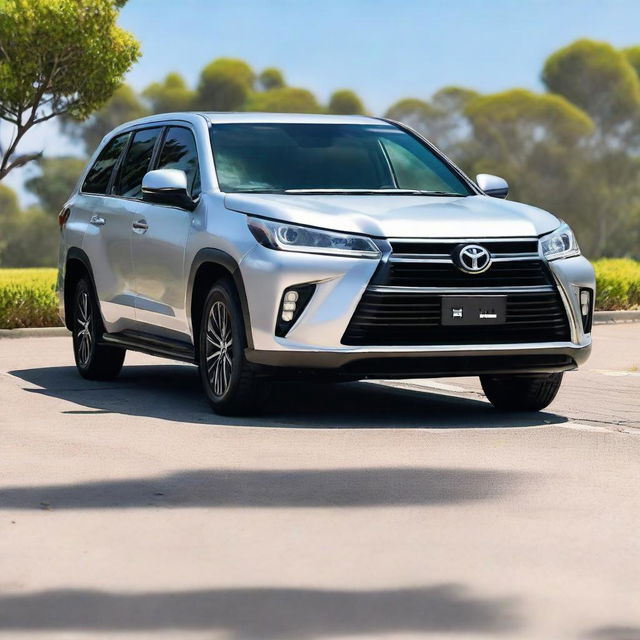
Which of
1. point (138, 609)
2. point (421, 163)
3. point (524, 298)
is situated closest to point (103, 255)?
point (421, 163)

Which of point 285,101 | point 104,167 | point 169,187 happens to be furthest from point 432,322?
point 285,101

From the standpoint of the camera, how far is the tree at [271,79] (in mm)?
118062

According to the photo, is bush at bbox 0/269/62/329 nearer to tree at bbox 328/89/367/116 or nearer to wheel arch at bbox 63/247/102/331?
wheel arch at bbox 63/247/102/331

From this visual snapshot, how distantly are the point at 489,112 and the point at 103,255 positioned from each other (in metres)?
85.7

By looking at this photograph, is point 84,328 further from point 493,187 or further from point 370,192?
point 493,187

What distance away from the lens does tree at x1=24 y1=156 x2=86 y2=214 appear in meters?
94.7

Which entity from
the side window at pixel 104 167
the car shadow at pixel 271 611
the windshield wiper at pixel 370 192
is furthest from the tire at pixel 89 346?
the car shadow at pixel 271 611

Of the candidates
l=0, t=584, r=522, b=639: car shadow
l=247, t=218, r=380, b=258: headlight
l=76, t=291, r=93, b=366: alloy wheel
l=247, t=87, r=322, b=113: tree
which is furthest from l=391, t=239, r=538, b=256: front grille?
l=247, t=87, r=322, b=113: tree

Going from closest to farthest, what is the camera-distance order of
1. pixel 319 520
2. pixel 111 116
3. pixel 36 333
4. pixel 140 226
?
pixel 319 520, pixel 140 226, pixel 36 333, pixel 111 116

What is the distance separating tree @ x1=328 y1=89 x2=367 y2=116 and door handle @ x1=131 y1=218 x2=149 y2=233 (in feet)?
326

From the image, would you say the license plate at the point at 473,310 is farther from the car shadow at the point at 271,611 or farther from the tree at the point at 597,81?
the tree at the point at 597,81

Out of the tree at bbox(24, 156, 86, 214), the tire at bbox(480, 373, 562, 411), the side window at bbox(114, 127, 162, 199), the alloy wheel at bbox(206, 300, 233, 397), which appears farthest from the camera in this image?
the tree at bbox(24, 156, 86, 214)

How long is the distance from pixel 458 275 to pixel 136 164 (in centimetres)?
329

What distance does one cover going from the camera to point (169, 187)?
409 inches
